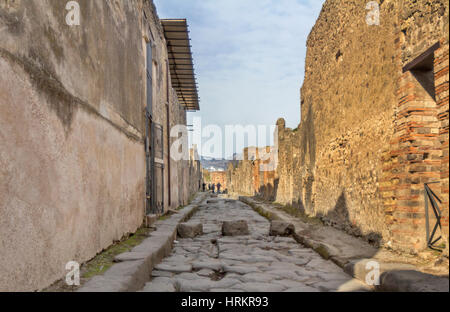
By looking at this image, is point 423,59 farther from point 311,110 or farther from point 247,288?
point 311,110

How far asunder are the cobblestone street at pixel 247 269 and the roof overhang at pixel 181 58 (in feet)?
24.3

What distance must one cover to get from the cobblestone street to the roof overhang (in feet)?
24.3

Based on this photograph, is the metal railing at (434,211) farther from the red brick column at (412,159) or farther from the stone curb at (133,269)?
the stone curb at (133,269)

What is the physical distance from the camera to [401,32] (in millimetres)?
4418

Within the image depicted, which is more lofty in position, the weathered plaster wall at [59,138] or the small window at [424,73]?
the small window at [424,73]

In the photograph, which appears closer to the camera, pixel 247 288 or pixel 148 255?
pixel 247 288

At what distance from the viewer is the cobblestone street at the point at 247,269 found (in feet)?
11.0

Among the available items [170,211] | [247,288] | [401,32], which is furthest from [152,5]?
[247,288]

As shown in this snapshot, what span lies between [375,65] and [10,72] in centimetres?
464

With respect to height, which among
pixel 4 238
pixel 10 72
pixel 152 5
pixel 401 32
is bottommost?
pixel 4 238

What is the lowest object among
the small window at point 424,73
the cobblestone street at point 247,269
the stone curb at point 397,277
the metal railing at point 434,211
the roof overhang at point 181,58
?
the cobblestone street at point 247,269

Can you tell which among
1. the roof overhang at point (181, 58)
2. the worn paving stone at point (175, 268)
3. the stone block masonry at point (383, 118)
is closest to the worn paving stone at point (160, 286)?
the worn paving stone at point (175, 268)

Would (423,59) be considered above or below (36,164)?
above

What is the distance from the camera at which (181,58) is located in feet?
42.7
